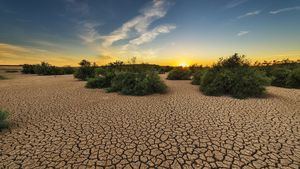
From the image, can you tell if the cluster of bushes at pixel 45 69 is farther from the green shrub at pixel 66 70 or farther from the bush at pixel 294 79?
A: the bush at pixel 294 79

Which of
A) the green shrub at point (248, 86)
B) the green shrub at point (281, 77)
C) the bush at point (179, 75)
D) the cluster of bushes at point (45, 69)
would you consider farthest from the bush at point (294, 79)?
the cluster of bushes at point (45, 69)

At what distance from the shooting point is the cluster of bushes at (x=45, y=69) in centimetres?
2750

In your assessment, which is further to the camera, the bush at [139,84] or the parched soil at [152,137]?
the bush at [139,84]

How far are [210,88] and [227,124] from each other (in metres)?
4.32

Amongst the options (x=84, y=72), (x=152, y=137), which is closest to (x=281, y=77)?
(x=152, y=137)

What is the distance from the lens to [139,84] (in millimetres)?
8906

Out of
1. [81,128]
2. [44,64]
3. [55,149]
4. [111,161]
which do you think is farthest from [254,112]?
Result: [44,64]

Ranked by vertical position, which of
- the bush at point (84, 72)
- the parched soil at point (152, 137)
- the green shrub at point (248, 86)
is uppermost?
the bush at point (84, 72)

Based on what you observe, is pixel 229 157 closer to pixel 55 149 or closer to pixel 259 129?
pixel 259 129

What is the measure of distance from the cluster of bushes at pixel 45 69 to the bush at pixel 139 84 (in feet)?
77.3

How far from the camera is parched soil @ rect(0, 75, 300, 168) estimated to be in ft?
9.52

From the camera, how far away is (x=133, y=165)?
2.79 m

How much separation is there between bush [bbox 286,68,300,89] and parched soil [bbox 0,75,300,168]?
6.77m

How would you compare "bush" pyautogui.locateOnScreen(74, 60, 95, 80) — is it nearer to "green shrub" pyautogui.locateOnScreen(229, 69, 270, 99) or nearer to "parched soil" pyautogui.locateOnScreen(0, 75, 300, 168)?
"parched soil" pyautogui.locateOnScreen(0, 75, 300, 168)
